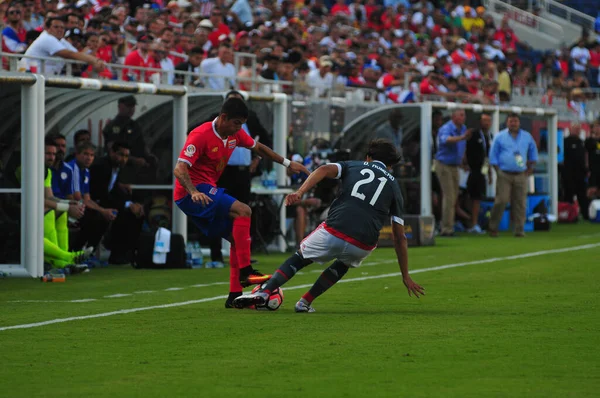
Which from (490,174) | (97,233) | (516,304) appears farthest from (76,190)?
(490,174)

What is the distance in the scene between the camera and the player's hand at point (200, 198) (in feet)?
36.6

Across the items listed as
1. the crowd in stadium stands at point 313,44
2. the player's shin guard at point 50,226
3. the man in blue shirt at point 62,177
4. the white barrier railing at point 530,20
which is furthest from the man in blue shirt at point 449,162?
the white barrier railing at point 530,20

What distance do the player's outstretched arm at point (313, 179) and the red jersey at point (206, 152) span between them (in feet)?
4.92

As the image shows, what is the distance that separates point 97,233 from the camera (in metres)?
17.2

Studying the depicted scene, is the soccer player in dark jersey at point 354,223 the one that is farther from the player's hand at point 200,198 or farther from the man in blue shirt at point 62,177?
the man in blue shirt at point 62,177

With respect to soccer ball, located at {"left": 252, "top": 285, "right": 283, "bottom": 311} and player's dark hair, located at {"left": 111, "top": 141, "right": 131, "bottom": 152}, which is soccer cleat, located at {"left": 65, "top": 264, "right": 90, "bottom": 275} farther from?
soccer ball, located at {"left": 252, "top": 285, "right": 283, "bottom": 311}

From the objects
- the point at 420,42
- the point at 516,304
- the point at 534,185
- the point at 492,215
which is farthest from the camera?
the point at 420,42

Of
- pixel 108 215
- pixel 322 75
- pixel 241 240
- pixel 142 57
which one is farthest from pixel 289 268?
pixel 322 75

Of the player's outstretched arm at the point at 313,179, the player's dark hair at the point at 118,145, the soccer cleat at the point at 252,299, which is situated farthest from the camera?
the player's dark hair at the point at 118,145

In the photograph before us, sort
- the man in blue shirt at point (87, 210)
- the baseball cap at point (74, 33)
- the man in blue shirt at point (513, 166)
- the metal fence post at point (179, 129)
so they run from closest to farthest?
the man in blue shirt at point (87, 210) < the metal fence post at point (179, 129) < the baseball cap at point (74, 33) < the man in blue shirt at point (513, 166)

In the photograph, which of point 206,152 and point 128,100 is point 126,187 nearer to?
point 128,100

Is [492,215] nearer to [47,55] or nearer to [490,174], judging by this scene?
[490,174]

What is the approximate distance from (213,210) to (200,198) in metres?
0.44

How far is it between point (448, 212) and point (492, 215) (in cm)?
84
